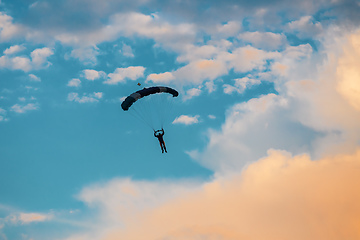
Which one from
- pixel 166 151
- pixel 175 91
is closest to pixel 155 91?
pixel 175 91

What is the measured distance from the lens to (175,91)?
195 feet

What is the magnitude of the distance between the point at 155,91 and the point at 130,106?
193 inches

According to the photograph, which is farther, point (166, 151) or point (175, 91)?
point (175, 91)

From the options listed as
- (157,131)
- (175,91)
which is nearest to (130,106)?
(157,131)

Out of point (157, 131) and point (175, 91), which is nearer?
point (157, 131)

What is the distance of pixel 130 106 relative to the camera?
53062 millimetres

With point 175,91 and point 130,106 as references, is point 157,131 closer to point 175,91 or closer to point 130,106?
point 130,106

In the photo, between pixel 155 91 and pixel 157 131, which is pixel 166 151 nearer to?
pixel 157 131

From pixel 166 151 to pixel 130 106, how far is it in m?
7.72

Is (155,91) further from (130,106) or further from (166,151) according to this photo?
(166,151)

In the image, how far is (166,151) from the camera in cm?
5406

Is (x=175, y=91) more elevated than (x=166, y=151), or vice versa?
(x=175, y=91)

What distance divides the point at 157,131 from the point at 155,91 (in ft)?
21.1

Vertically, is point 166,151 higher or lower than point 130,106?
lower
